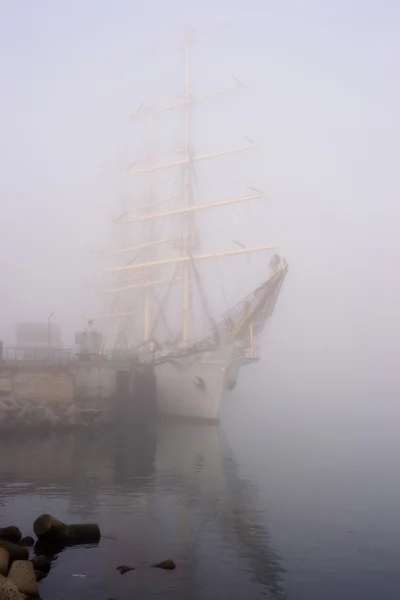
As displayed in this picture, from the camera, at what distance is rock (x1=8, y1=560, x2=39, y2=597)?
1502 cm

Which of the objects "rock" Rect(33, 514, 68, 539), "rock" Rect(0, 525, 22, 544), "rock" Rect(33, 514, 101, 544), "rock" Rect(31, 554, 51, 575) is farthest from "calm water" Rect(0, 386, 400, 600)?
"rock" Rect(0, 525, 22, 544)

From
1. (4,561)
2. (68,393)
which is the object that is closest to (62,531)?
(4,561)

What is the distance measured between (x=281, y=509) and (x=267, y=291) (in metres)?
33.1

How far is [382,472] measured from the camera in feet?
121

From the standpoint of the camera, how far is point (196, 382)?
5856cm

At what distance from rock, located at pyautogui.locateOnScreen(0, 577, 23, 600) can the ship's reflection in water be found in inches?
100

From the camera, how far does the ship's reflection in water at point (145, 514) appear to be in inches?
671

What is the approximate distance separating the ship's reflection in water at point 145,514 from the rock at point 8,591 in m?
2.55

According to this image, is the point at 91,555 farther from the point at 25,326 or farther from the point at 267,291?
the point at 25,326

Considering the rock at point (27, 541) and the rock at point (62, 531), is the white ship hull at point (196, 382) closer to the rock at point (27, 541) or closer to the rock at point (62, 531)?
the rock at point (62, 531)

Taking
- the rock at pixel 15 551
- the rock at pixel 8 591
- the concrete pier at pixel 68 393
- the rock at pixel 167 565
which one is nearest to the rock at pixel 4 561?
the rock at pixel 15 551

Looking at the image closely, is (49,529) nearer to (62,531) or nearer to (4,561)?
(62,531)

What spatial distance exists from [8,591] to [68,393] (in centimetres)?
3993

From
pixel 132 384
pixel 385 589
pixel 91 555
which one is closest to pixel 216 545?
pixel 91 555
